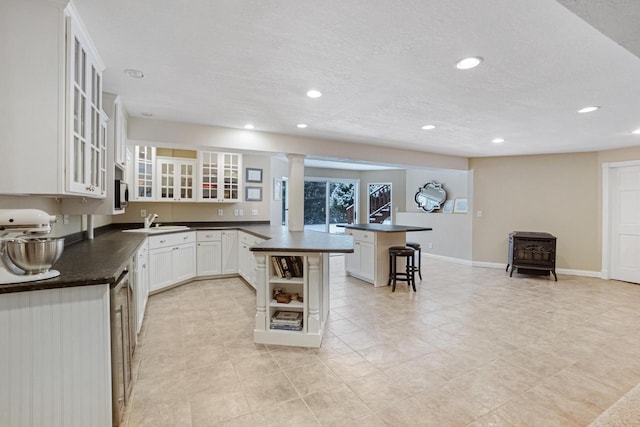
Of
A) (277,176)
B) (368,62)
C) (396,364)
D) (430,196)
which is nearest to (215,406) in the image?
(396,364)

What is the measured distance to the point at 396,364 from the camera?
2.39 metres

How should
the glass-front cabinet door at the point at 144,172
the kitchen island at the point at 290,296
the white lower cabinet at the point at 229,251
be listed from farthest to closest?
the white lower cabinet at the point at 229,251
the glass-front cabinet door at the point at 144,172
the kitchen island at the point at 290,296

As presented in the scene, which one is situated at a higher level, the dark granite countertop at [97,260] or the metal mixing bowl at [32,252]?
the metal mixing bowl at [32,252]

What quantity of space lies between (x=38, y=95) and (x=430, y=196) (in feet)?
24.4

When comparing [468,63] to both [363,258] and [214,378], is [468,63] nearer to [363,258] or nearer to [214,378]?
[214,378]

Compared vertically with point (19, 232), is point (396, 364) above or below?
below

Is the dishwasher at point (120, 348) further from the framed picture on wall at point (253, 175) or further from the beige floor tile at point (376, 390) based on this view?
the framed picture on wall at point (253, 175)

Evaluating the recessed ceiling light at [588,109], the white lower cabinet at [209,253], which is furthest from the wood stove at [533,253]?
the white lower cabinet at [209,253]

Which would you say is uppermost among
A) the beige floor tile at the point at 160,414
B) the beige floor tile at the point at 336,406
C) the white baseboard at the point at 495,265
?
the white baseboard at the point at 495,265

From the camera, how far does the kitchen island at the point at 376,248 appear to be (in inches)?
185

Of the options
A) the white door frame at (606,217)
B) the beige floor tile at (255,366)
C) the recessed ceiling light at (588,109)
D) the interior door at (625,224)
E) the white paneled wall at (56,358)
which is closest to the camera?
the white paneled wall at (56,358)

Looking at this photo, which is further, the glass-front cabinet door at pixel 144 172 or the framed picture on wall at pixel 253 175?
the framed picture on wall at pixel 253 175

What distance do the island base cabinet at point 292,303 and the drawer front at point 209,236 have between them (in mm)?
2271

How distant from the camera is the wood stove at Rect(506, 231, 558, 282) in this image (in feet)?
16.9
